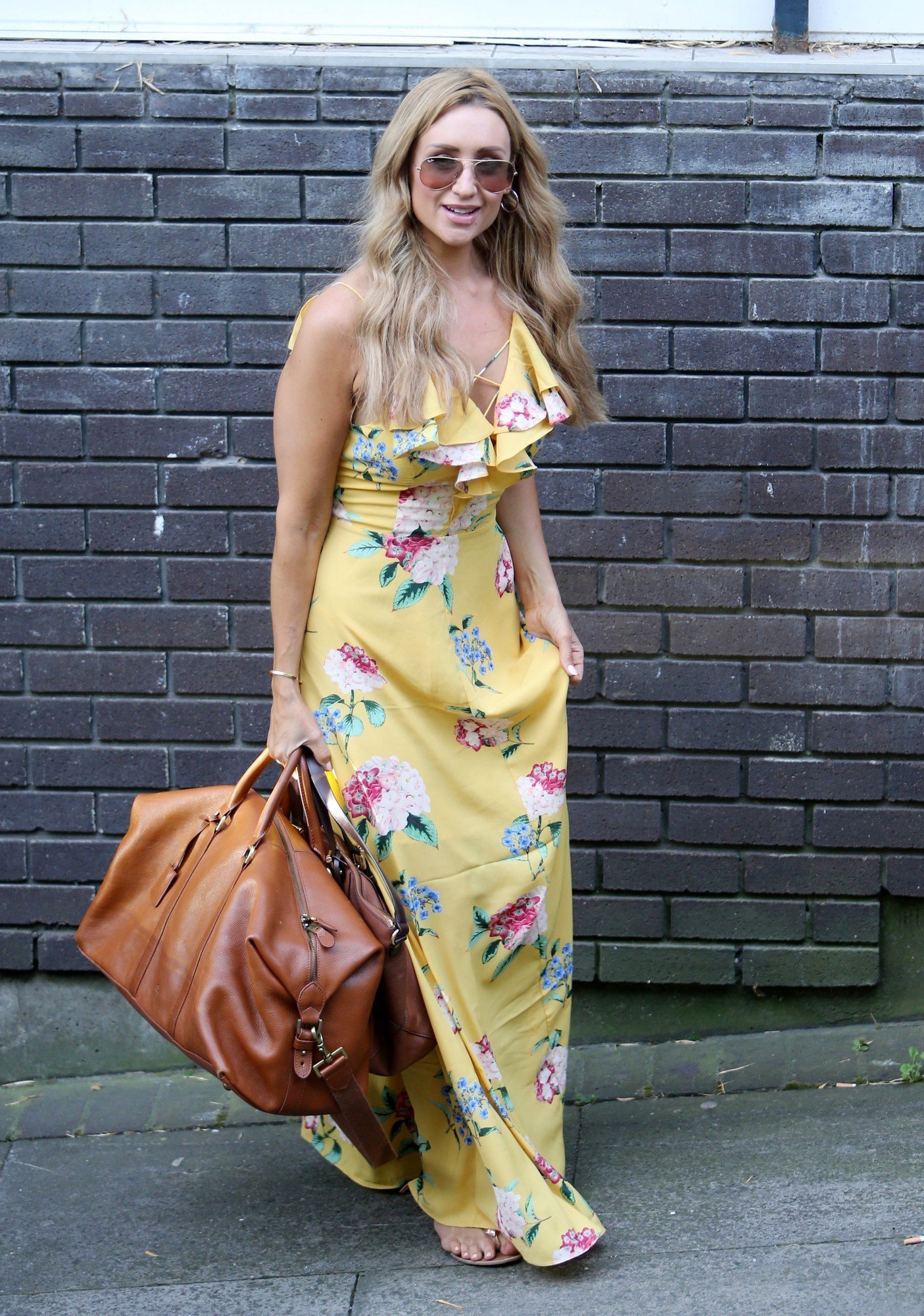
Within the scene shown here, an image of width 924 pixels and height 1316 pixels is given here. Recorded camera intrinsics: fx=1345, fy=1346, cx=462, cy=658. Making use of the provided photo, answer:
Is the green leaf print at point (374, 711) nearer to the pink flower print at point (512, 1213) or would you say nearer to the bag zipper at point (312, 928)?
the bag zipper at point (312, 928)

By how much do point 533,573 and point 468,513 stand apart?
1.10ft

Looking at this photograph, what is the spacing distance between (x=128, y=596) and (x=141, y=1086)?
1.33 m

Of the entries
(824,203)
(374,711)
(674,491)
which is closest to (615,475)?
(674,491)

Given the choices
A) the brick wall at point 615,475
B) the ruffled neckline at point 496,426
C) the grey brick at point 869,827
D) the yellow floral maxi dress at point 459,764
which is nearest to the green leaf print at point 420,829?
the yellow floral maxi dress at point 459,764

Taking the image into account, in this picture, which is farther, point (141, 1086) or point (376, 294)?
point (141, 1086)

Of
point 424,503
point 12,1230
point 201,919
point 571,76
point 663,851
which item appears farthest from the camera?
point 663,851

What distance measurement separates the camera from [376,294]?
250 cm

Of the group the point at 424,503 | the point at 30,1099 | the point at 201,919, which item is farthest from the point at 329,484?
the point at 30,1099

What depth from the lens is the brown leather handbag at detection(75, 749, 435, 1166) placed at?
2316mm

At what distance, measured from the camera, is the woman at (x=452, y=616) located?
2.52m

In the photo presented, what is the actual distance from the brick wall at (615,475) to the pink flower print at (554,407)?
77cm

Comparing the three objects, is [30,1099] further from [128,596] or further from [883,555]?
[883,555]

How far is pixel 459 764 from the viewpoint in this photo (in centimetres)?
269

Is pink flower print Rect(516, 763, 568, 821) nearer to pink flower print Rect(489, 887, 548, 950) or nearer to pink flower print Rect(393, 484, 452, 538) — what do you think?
pink flower print Rect(489, 887, 548, 950)
